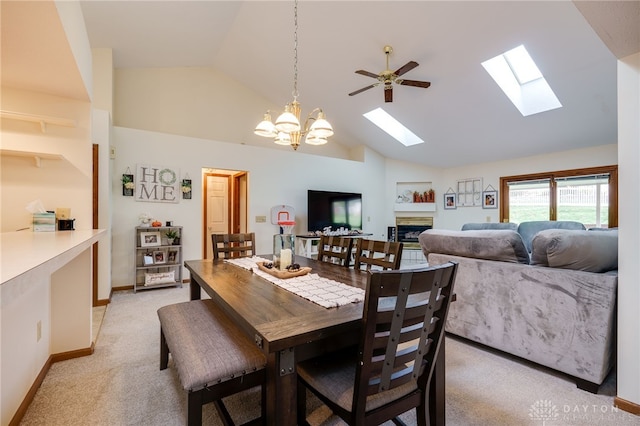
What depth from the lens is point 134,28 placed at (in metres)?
3.71

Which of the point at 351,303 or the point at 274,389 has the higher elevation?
the point at 351,303

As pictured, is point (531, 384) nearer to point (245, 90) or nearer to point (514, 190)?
point (514, 190)

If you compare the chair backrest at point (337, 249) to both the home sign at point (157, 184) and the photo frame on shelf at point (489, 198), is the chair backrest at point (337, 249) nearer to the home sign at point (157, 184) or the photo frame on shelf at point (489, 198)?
the home sign at point (157, 184)

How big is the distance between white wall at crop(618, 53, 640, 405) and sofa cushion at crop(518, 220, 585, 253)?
10.9 feet

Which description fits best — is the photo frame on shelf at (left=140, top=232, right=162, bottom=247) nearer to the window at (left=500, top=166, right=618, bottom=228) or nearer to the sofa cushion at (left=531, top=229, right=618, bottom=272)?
the sofa cushion at (left=531, top=229, right=618, bottom=272)

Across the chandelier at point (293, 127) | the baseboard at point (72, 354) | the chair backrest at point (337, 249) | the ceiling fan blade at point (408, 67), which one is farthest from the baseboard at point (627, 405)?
the baseboard at point (72, 354)

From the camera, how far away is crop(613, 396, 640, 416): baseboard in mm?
1657

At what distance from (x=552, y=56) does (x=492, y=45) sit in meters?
0.68

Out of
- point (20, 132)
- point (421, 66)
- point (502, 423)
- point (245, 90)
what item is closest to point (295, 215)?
point (245, 90)

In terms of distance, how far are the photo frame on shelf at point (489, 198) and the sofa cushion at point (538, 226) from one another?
32.5 inches

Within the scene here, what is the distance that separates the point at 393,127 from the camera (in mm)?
6105

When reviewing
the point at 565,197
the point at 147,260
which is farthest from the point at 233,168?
the point at 565,197

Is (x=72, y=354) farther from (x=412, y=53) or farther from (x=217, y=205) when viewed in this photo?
(x=412, y=53)

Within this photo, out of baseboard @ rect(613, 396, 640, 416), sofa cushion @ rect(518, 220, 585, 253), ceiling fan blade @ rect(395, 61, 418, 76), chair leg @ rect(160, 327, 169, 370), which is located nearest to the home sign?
chair leg @ rect(160, 327, 169, 370)
